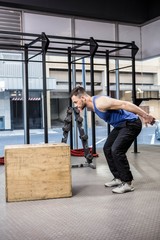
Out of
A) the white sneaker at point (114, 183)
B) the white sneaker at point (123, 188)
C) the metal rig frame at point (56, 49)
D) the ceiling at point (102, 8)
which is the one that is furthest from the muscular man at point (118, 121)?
the ceiling at point (102, 8)

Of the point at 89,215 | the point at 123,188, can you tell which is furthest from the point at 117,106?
the point at 89,215

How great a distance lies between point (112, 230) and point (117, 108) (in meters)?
1.45

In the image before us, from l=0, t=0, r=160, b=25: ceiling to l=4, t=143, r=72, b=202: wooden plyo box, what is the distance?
14.9ft

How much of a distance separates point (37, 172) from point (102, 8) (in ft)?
18.4

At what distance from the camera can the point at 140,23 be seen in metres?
8.53

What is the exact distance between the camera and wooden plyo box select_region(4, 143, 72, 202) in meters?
3.41

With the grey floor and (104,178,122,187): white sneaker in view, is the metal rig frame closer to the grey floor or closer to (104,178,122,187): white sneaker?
(104,178,122,187): white sneaker

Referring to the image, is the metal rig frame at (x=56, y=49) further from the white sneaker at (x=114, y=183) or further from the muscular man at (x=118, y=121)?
the muscular man at (x=118, y=121)

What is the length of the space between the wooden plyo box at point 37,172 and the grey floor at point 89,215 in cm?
11

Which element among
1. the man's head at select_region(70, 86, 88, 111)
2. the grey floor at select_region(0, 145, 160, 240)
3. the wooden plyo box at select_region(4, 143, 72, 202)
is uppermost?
the man's head at select_region(70, 86, 88, 111)

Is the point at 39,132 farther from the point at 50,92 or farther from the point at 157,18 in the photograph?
the point at 157,18

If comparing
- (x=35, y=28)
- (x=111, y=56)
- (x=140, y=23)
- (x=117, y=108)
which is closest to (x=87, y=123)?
(x=111, y=56)

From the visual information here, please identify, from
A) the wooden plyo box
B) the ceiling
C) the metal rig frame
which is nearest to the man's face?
the wooden plyo box

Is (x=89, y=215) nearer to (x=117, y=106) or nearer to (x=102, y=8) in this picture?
(x=117, y=106)
